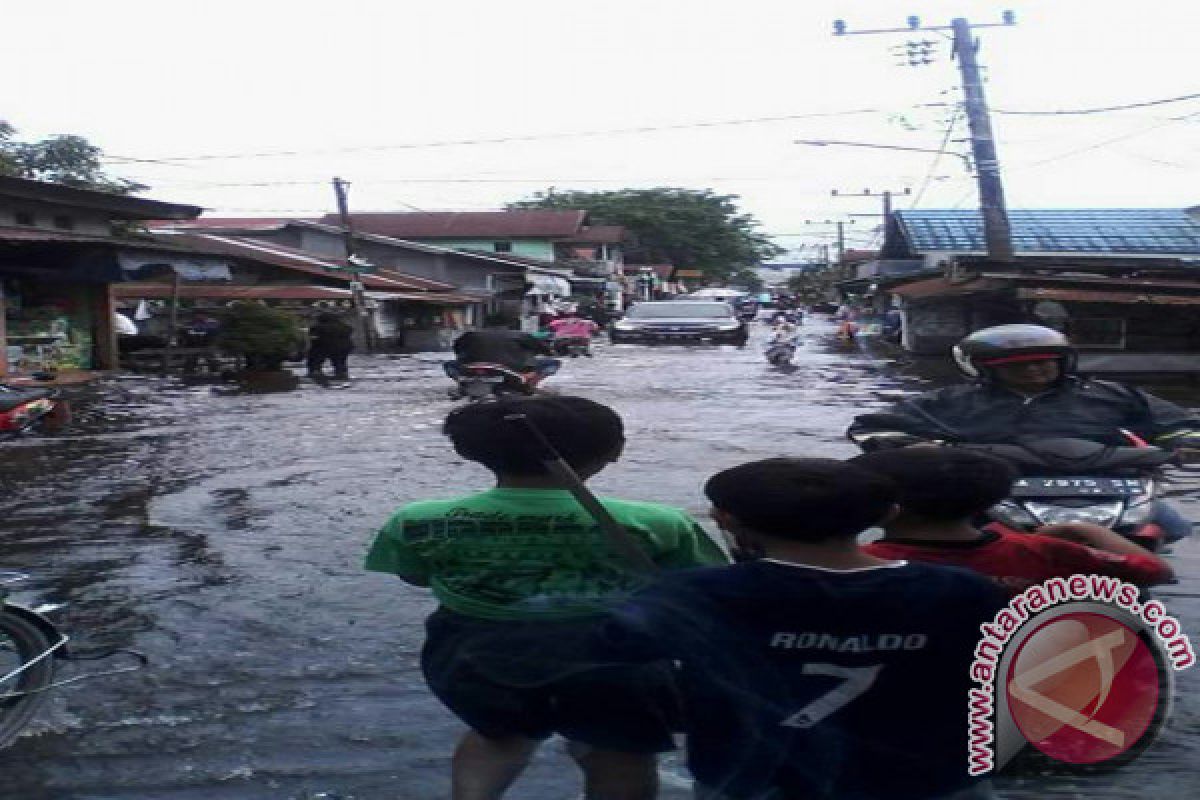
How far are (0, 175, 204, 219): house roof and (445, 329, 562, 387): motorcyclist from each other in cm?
1426

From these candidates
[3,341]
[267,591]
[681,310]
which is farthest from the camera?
[681,310]

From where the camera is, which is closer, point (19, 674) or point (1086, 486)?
point (19, 674)

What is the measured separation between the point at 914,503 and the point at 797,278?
361 feet

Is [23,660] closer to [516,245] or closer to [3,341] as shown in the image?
[3,341]

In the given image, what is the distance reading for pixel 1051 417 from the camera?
4926mm

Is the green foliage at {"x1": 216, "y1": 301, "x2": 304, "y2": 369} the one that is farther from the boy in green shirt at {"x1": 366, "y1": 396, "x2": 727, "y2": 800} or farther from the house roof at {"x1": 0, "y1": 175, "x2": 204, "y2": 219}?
the boy in green shirt at {"x1": 366, "y1": 396, "x2": 727, "y2": 800}

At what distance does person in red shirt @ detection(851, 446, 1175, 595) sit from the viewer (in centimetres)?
285

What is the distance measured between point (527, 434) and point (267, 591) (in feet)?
14.3

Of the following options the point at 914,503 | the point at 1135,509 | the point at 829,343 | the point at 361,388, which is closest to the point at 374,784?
the point at 914,503

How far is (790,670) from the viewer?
7.35 ft

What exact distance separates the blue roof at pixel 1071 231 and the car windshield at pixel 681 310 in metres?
5.70

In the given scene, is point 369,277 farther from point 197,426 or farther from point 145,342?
point 197,426

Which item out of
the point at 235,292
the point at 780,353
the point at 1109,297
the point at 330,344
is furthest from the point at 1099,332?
the point at 235,292

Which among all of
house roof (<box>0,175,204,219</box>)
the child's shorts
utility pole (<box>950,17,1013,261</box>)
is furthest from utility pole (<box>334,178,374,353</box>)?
the child's shorts
